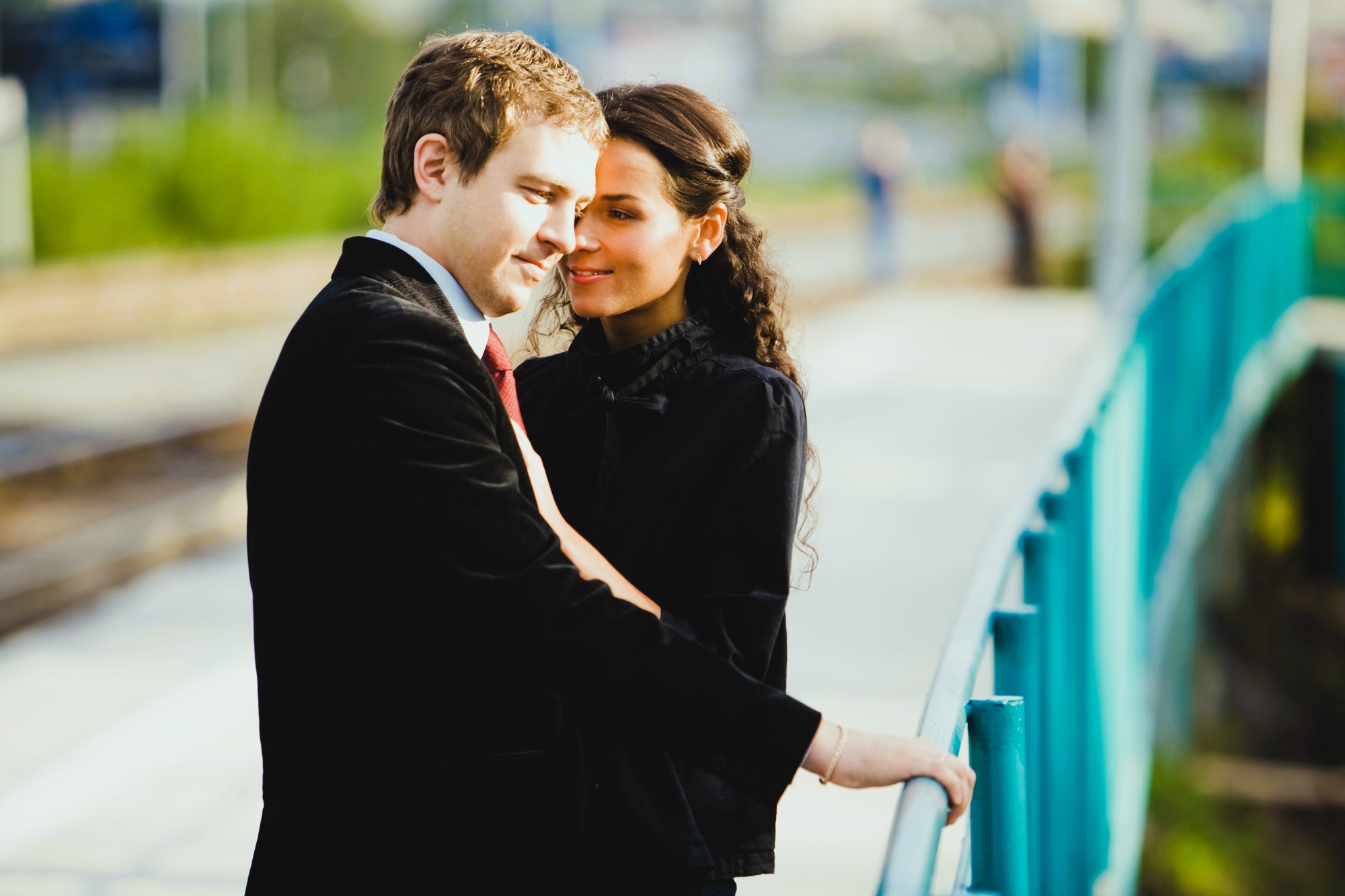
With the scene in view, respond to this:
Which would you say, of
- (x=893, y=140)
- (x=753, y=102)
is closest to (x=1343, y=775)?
(x=893, y=140)

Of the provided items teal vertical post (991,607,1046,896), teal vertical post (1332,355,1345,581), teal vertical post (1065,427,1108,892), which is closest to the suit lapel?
teal vertical post (991,607,1046,896)

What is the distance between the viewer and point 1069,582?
146 inches

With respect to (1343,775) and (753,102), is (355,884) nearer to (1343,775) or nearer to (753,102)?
(1343,775)

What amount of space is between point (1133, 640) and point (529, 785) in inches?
156

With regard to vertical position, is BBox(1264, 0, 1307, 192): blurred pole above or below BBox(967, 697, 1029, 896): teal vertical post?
above

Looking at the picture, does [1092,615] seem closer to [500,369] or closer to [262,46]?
[500,369]

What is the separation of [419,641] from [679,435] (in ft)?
1.37

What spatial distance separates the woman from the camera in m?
1.73

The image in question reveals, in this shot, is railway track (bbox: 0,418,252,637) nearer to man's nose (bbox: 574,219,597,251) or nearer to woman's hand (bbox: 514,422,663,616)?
man's nose (bbox: 574,219,597,251)

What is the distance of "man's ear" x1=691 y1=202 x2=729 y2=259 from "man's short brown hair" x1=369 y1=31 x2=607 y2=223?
0.31 meters

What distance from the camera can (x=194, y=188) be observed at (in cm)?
2094

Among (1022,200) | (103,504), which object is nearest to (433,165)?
(103,504)

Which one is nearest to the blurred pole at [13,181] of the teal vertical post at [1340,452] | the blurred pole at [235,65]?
the blurred pole at [235,65]

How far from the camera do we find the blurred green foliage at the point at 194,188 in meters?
18.7
